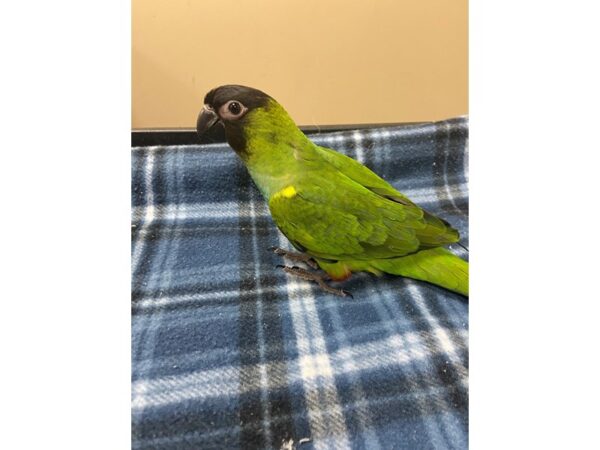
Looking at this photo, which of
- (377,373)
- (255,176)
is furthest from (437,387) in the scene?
(255,176)

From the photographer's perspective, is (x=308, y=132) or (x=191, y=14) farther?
(x=308, y=132)

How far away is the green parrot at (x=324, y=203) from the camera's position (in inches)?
23.0

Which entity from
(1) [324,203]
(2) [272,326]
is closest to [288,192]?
(1) [324,203]

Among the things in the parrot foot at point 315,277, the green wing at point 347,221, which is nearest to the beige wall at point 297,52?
the green wing at point 347,221

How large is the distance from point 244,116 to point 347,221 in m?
0.19

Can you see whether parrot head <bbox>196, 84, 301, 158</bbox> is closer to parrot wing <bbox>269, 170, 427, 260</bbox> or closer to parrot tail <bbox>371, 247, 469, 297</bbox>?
parrot wing <bbox>269, 170, 427, 260</bbox>

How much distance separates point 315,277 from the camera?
0.66 meters

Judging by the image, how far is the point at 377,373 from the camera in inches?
20.8

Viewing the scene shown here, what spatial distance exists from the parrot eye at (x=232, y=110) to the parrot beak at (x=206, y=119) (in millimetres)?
11

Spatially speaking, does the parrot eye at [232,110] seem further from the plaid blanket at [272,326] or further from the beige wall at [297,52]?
the plaid blanket at [272,326]

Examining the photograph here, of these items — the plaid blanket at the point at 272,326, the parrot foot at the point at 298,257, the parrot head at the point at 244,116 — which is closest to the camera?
the plaid blanket at the point at 272,326

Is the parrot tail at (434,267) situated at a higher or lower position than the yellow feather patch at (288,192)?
lower

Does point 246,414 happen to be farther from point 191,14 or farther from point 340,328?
point 191,14
